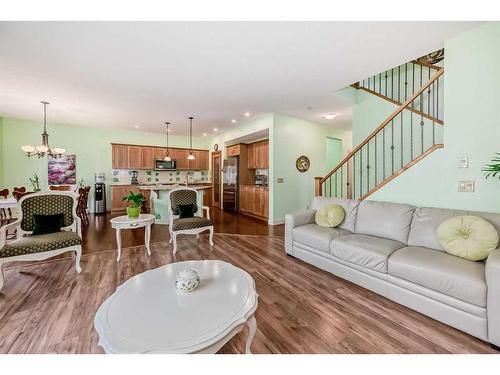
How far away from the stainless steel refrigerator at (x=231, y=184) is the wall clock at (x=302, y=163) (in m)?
2.00

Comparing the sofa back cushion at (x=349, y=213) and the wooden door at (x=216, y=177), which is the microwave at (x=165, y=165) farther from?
the sofa back cushion at (x=349, y=213)

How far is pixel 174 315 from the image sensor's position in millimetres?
1276

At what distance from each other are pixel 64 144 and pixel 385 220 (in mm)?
8107

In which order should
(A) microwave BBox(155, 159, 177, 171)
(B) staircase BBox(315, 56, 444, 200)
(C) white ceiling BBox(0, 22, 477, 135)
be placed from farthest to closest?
(A) microwave BBox(155, 159, 177, 171) → (B) staircase BBox(315, 56, 444, 200) → (C) white ceiling BBox(0, 22, 477, 135)

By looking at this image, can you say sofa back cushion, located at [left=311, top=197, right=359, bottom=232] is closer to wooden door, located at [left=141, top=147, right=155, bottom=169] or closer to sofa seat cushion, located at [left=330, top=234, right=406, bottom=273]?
sofa seat cushion, located at [left=330, top=234, right=406, bottom=273]

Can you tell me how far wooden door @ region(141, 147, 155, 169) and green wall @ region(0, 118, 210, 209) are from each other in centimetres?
24

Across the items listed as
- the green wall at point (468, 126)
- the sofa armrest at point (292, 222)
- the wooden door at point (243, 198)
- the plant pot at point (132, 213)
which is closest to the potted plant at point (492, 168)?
the green wall at point (468, 126)

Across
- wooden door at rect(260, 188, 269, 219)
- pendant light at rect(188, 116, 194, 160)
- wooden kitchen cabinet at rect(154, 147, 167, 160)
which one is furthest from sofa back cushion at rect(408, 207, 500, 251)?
wooden kitchen cabinet at rect(154, 147, 167, 160)

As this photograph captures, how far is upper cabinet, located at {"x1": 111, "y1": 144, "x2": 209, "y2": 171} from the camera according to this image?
6.98 metres

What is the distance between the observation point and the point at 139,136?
7.37 m

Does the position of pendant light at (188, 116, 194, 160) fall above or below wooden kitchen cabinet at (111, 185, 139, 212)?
above

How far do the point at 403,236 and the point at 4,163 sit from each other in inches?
345

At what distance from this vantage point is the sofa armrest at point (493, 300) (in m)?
1.46
